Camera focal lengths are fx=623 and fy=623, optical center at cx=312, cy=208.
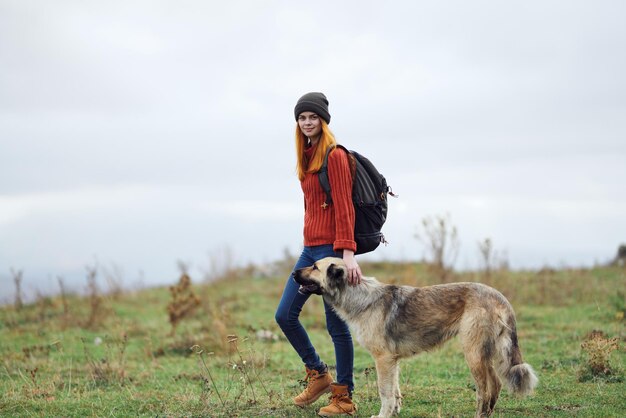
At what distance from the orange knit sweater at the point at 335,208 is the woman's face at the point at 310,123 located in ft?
0.60

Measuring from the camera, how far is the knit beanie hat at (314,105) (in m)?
5.80

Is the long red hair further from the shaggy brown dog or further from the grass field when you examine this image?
the grass field

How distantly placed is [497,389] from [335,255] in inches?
75.6

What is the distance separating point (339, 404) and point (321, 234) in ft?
5.39

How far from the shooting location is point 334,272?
5711 millimetres

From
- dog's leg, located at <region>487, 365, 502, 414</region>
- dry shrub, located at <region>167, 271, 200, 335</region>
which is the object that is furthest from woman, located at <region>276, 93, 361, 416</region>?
dry shrub, located at <region>167, 271, 200, 335</region>

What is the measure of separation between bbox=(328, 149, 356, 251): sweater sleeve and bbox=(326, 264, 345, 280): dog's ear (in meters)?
0.21

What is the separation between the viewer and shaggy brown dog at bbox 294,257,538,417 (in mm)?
5441

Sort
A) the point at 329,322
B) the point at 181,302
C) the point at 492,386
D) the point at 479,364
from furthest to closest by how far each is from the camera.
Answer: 1. the point at 181,302
2. the point at 329,322
3. the point at 492,386
4. the point at 479,364

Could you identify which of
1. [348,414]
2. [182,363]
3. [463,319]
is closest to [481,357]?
[463,319]

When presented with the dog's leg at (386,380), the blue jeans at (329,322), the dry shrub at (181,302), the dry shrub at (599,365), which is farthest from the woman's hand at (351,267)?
the dry shrub at (181,302)

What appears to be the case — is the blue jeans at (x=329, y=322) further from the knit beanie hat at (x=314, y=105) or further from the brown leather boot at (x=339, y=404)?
the knit beanie hat at (x=314, y=105)

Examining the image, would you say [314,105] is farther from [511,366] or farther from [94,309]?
[94,309]

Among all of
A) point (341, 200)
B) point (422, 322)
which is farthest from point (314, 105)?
point (422, 322)
